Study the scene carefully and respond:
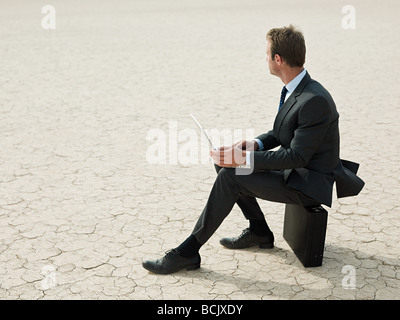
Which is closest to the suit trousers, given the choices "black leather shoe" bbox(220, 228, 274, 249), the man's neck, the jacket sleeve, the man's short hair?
the jacket sleeve

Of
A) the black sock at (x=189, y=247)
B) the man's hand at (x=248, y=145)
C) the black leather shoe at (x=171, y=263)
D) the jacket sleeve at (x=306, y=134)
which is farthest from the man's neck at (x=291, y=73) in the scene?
the black leather shoe at (x=171, y=263)

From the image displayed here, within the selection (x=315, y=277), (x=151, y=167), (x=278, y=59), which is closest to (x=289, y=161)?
(x=278, y=59)

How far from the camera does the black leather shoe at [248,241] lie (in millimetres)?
3797

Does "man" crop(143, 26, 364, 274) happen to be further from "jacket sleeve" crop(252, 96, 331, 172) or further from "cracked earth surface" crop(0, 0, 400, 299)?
"cracked earth surface" crop(0, 0, 400, 299)

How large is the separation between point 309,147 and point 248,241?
0.89 meters

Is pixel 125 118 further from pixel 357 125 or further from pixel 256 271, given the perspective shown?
pixel 256 271

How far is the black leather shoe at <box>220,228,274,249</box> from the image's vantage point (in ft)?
12.5

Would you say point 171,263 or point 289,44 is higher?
point 289,44

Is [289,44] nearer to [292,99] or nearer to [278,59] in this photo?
[278,59]

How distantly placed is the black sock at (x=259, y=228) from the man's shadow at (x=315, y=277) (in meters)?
0.12

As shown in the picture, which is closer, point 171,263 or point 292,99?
point 292,99

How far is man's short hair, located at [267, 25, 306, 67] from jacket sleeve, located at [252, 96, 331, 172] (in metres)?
0.28

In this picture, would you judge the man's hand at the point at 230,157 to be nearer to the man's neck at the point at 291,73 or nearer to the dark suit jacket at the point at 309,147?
the dark suit jacket at the point at 309,147

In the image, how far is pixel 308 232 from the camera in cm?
343
